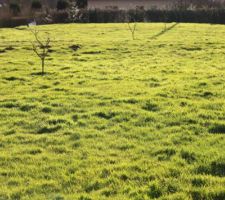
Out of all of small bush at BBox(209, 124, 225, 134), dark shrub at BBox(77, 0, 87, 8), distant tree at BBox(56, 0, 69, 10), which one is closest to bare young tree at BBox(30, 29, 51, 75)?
small bush at BBox(209, 124, 225, 134)

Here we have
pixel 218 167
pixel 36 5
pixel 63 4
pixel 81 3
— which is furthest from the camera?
pixel 81 3

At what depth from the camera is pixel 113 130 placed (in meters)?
7.32

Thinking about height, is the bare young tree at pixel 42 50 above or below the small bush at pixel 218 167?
above

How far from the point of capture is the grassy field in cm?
530

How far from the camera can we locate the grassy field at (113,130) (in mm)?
5297

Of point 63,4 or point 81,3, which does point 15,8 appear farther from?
point 81,3

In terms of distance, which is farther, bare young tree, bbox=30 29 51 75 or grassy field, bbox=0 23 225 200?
bare young tree, bbox=30 29 51 75

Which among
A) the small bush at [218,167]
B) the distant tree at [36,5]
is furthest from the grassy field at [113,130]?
the distant tree at [36,5]

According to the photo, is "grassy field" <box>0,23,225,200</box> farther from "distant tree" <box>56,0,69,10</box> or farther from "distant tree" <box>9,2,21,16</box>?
"distant tree" <box>56,0,69,10</box>

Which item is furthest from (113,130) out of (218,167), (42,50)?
(42,50)

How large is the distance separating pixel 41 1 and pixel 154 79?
1515 inches

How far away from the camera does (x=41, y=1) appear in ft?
156

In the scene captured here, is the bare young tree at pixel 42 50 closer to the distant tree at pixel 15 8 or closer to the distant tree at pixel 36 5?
the distant tree at pixel 15 8

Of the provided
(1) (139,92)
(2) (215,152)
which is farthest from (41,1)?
(2) (215,152)
